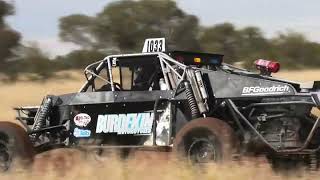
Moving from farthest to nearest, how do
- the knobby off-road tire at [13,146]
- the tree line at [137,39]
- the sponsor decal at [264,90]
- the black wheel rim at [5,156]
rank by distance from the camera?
the tree line at [137,39] < the black wheel rim at [5,156] < the knobby off-road tire at [13,146] < the sponsor decal at [264,90]

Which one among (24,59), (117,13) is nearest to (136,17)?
(117,13)

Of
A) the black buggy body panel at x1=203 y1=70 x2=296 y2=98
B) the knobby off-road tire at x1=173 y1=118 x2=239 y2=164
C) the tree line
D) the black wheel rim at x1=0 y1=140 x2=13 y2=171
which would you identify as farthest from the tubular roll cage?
the tree line

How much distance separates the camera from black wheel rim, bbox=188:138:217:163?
9.68 metres

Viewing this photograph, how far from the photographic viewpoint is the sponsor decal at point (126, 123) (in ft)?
34.8

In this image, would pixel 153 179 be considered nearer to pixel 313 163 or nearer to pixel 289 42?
pixel 313 163

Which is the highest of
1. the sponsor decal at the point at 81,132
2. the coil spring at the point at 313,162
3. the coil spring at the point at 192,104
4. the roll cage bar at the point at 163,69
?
the roll cage bar at the point at 163,69

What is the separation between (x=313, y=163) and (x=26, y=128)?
450 centimetres

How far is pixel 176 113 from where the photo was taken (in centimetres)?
1049

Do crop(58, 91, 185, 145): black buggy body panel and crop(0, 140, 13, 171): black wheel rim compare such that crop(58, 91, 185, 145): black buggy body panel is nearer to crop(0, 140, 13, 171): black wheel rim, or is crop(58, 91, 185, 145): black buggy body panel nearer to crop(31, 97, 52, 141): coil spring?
crop(31, 97, 52, 141): coil spring

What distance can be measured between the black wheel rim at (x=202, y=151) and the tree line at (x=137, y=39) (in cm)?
2957

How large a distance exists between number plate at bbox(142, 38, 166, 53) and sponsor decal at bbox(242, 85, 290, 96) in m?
1.65

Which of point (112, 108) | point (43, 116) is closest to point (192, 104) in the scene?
point (112, 108)

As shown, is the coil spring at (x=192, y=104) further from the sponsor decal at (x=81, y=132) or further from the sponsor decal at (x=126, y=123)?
the sponsor decal at (x=81, y=132)

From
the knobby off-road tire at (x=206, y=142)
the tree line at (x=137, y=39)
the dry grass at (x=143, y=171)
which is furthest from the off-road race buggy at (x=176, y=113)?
the tree line at (x=137, y=39)
